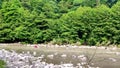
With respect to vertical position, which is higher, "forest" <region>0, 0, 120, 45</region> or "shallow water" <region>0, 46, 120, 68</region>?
"shallow water" <region>0, 46, 120, 68</region>

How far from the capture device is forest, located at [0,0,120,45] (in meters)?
28.5

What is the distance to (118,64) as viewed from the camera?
15.3 meters

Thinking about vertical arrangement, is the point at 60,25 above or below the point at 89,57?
below

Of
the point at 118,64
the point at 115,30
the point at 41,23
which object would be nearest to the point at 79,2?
the point at 41,23

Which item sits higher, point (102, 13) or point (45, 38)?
point (102, 13)

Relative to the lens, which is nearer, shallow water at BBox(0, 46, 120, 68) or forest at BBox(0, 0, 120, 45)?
shallow water at BBox(0, 46, 120, 68)

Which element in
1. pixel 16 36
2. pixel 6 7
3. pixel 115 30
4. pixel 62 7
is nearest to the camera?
pixel 115 30

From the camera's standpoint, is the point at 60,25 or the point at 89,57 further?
the point at 60,25

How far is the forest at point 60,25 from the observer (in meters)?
28.5

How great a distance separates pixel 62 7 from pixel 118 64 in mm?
22874

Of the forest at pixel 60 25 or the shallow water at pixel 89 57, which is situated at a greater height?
the shallow water at pixel 89 57

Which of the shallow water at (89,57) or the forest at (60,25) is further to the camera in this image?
the forest at (60,25)

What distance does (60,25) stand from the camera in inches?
1194

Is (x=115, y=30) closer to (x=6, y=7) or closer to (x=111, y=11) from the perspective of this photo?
(x=111, y=11)
